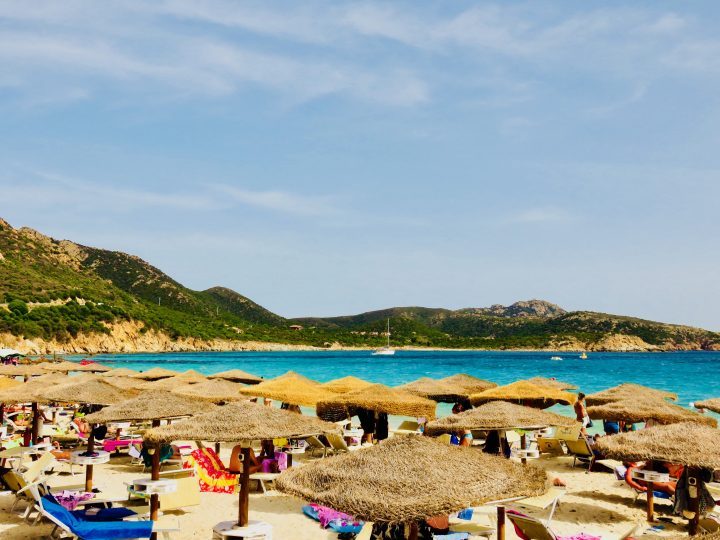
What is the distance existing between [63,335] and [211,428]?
3441 inches

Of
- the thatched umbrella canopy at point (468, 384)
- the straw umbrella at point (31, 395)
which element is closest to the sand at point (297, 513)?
the straw umbrella at point (31, 395)

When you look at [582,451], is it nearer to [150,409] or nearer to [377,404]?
[377,404]

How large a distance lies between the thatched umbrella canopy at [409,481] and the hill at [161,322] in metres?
76.8

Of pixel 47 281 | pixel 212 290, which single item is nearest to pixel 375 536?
pixel 47 281

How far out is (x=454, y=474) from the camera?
16.8ft

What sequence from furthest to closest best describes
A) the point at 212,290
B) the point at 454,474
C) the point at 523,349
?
the point at 212,290 → the point at 523,349 → the point at 454,474

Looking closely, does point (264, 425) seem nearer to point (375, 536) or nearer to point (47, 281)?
point (375, 536)

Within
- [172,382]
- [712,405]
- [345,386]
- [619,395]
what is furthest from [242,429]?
[172,382]

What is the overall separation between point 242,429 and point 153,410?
2719mm

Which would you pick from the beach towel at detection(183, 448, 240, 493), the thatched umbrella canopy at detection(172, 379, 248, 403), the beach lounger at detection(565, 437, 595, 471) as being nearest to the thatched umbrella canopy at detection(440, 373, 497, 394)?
the beach lounger at detection(565, 437, 595, 471)

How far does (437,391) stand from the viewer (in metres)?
17.2

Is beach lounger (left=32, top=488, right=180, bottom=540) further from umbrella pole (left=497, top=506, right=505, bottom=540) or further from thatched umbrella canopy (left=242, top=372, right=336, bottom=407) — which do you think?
thatched umbrella canopy (left=242, top=372, right=336, bottom=407)

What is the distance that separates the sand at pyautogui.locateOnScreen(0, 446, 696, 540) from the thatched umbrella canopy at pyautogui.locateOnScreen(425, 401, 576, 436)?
131cm

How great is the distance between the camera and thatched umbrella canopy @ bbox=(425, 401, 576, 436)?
9.77 metres
